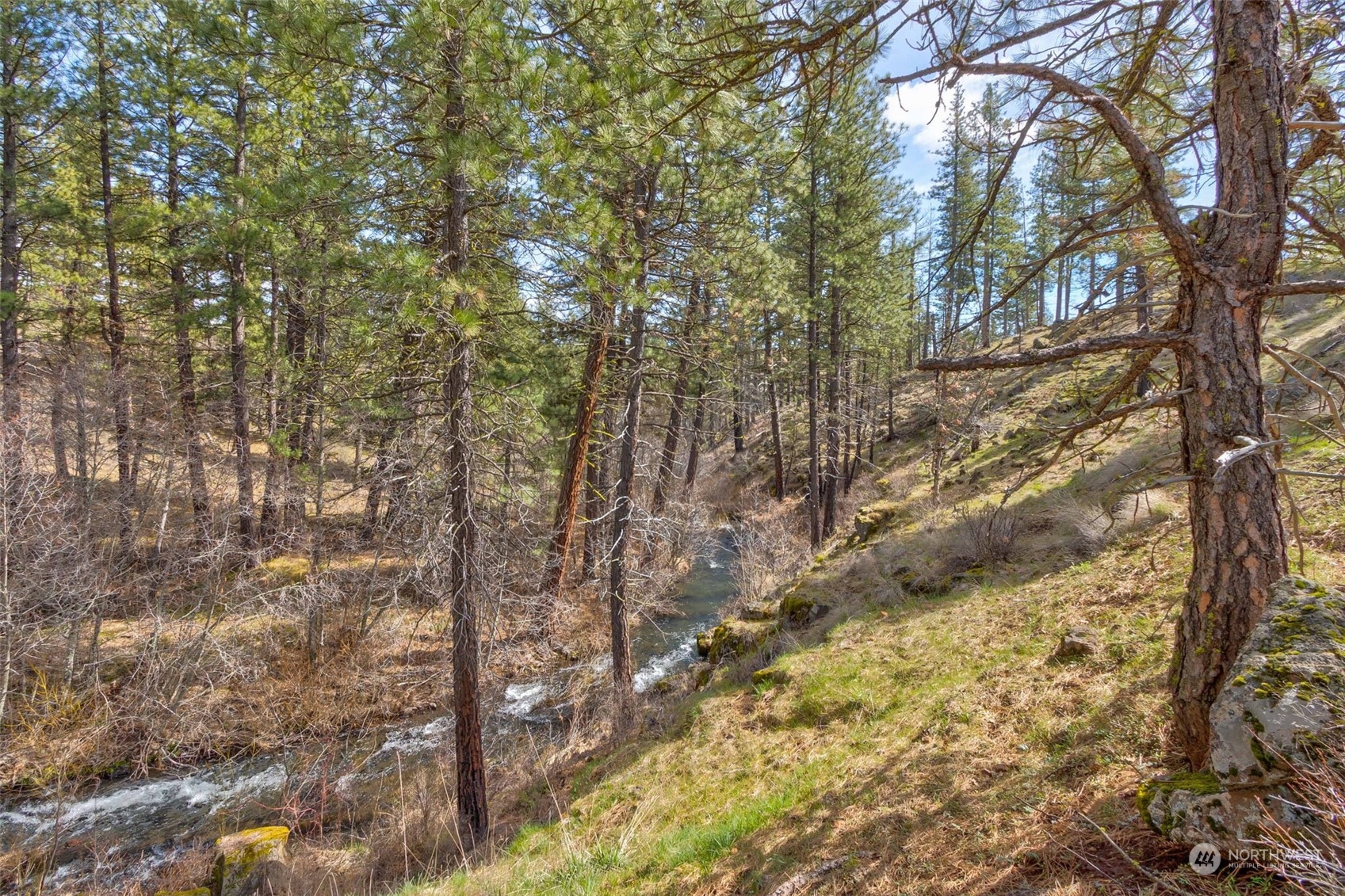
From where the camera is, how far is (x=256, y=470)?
1257 centimetres

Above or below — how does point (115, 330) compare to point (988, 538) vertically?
above

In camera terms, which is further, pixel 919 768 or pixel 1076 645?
pixel 1076 645

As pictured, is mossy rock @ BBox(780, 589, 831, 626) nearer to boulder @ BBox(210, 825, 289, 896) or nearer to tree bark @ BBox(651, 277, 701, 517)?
tree bark @ BBox(651, 277, 701, 517)

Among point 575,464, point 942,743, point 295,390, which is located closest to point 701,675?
point 575,464

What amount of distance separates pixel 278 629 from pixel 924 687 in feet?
35.8

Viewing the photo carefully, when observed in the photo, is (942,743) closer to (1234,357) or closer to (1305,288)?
(1234,357)

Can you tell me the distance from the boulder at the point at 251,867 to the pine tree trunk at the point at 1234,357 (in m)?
7.51

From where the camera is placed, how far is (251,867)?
5.54m

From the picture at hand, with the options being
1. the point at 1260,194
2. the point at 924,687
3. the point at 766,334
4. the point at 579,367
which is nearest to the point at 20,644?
the point at 579,367

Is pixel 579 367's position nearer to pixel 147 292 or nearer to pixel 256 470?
pixel 256 470

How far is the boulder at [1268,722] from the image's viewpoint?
1894 mm

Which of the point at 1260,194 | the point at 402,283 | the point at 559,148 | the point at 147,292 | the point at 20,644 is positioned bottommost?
the point at 20,644

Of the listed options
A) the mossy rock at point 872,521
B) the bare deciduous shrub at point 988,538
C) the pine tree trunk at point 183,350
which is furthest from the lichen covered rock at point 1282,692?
the pine tree trunk at point 183,350
